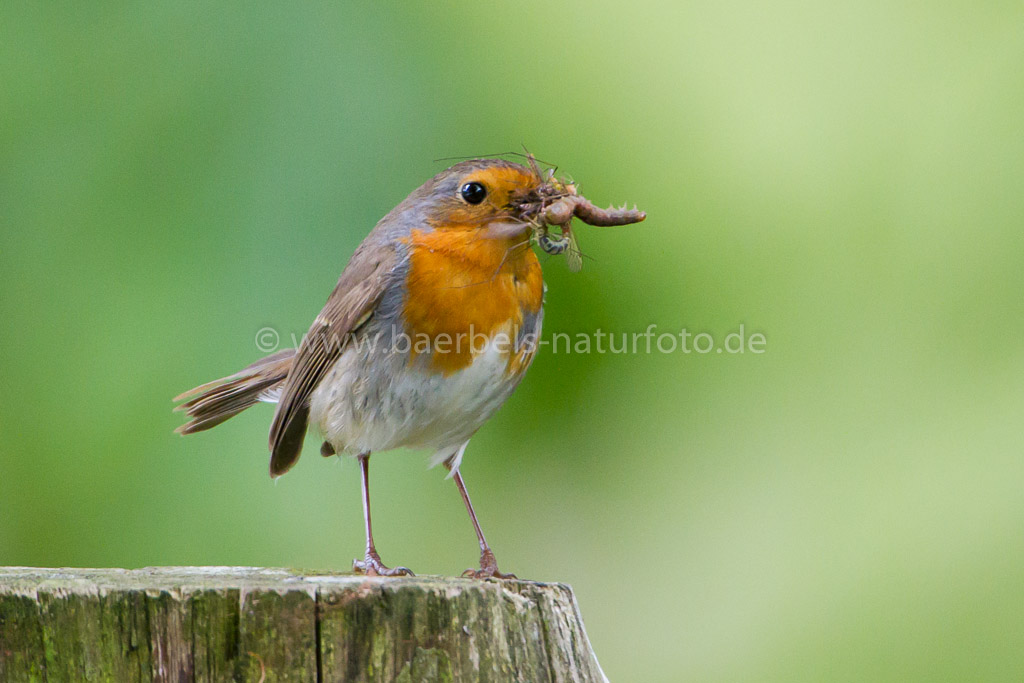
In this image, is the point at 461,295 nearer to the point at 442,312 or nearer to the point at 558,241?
the point at 442,312

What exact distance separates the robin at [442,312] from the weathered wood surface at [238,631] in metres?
0.95

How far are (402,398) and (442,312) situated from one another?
287 millimetres

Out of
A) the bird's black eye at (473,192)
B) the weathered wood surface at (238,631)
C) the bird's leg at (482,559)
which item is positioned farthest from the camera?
the bird's black eye at (473,192)

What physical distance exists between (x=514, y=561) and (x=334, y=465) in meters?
0.85

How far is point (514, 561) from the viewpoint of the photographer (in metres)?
4.07

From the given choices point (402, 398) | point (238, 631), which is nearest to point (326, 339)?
point (402, 398)

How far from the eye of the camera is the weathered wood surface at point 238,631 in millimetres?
1766

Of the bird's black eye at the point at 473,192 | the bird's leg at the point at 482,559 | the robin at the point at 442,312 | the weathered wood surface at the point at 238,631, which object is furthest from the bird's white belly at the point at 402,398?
the weathered wood surface at the point at 238,631

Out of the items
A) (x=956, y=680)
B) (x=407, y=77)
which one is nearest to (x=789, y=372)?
(x=956, y=680)

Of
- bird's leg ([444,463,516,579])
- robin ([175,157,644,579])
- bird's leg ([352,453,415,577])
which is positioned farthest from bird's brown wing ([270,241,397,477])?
bird's leg ([444,463,516,579])

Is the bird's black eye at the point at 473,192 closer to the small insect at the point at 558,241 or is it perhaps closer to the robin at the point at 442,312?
the robin at the point at 442,312

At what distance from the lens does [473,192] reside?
306cm

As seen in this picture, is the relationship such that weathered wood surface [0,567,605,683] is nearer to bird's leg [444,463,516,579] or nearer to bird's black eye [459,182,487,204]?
bird's leg [444,463,516,579]

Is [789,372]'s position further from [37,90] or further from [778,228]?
[37,90]
